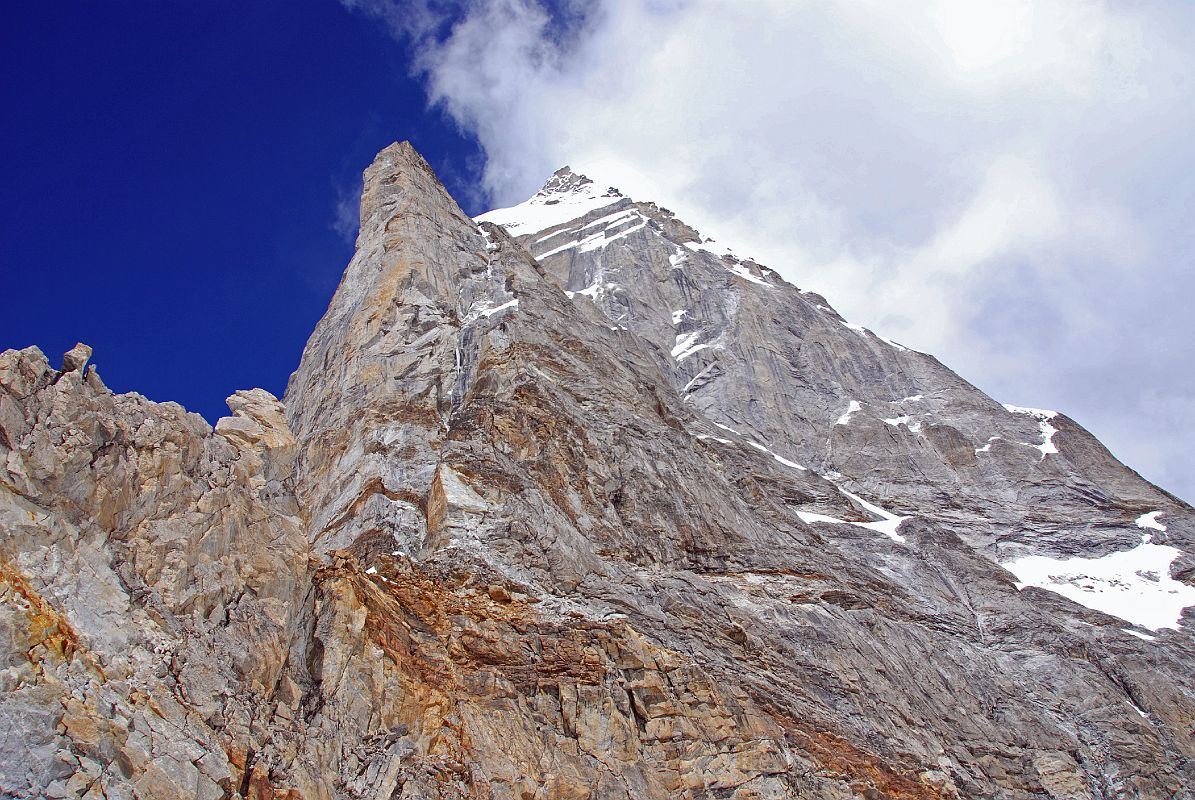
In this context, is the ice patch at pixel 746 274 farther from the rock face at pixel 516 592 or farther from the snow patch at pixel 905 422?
the rock face at pixel 516 592

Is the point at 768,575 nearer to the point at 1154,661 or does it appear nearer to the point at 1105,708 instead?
the point at 1105,708

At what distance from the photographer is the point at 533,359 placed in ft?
126

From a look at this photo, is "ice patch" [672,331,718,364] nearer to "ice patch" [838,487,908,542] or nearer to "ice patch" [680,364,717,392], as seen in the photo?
"ice patch" [680,364,717,392]

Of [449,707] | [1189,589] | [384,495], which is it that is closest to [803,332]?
[1189,589]

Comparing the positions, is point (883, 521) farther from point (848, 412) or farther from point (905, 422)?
point (848, 412)

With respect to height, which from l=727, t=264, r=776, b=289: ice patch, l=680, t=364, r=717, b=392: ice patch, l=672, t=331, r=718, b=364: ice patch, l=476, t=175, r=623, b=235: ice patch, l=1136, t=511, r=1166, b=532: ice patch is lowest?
l=1136, t=511, r=1166, b=532: ice patch

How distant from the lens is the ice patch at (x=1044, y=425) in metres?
59.5

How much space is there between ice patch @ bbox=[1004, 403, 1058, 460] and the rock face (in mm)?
4134

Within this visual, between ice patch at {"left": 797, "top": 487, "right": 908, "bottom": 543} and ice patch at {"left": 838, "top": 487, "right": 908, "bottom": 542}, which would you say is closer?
ice patch at {"left": 797, "top": 487, "right": 908, "bottom": 543}

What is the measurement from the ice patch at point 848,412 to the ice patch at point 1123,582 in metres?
17.5

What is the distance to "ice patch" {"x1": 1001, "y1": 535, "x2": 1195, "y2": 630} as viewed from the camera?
4247 centimetres

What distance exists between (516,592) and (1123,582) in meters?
35.4

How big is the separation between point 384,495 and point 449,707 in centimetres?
954

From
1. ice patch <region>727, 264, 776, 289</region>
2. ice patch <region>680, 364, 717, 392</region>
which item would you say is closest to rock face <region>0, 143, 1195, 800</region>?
ice patch <region>680, 364, 717, 392</region>
